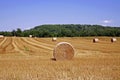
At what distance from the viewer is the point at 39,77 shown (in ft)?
33.2

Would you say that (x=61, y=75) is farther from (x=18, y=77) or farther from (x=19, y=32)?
(x=19, y=32)

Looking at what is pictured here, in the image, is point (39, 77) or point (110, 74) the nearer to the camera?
point (39, 77)

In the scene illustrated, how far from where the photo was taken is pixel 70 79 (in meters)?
9.60

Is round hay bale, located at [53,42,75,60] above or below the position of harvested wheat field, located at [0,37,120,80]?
above

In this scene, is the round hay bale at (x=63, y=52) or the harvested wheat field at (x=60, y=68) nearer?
the harvested wheat field at (x=60, y=68)

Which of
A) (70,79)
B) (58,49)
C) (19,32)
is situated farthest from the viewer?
(19,32)

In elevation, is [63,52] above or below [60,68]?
above

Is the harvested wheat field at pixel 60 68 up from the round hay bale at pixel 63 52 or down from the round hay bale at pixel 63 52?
down

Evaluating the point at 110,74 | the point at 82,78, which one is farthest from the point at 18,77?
the point at 110,74

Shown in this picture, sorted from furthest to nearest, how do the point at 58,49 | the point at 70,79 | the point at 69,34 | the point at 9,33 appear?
the point at 9,33 < the point at 69,34 < the point at 58,49 < the point at 70,79

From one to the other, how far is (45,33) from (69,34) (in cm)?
898

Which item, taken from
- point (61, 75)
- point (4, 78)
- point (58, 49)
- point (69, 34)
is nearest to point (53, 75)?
point (61, 75)

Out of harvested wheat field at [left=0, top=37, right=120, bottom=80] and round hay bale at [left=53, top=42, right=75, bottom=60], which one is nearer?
Result: harvested wheat field at [left=0, top=37, right=120, bottom=80]

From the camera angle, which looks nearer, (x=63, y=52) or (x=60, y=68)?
(x=60, y=68)
